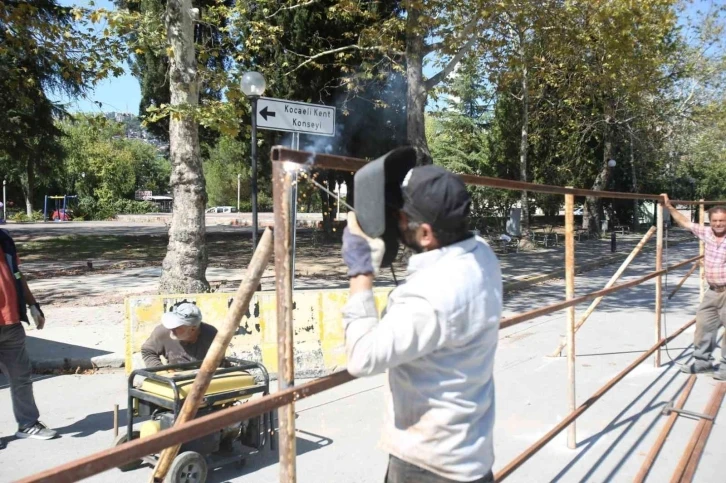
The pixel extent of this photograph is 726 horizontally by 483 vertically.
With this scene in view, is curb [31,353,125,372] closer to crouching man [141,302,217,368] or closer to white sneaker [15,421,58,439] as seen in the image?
white sneaker [15,421,58,439]

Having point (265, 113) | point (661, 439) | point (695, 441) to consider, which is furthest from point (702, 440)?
point (265, 113)

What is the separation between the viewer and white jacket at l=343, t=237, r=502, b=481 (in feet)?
5.41

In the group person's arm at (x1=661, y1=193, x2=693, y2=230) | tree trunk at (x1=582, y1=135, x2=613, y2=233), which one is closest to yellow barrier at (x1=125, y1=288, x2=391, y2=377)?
person's arm at (x1=661, y1=193, x2=693, y2=230)

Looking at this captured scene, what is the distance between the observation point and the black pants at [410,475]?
6.15 ft

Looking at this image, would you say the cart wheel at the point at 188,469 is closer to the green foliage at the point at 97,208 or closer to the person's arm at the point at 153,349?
the person's arm at the point at 153,349

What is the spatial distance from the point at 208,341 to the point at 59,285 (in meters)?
9.09

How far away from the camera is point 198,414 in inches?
155

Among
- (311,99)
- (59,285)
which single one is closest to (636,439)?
(59,285)

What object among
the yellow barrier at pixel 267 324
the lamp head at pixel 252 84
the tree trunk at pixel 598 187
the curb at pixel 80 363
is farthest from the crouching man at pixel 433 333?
the tree trunk at pixel 598 187

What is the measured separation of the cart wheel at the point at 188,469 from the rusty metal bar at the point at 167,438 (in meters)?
2.22

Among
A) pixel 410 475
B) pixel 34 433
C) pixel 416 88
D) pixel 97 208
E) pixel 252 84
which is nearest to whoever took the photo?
pixel 410 475

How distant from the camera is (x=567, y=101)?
75.2 ft

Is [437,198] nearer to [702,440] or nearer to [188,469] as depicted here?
[188,469]

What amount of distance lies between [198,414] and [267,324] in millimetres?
2593
